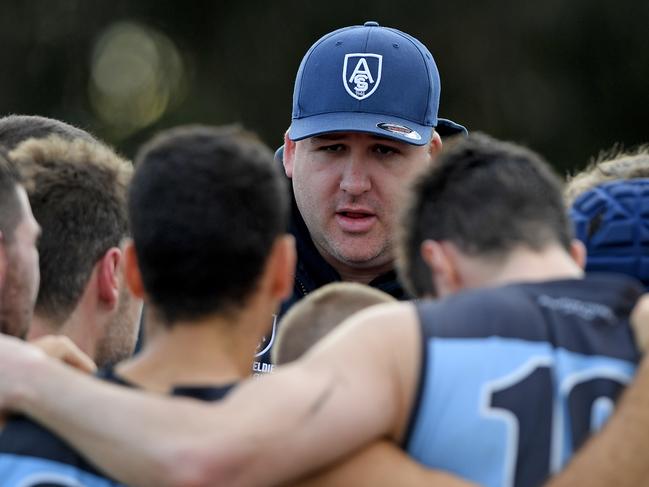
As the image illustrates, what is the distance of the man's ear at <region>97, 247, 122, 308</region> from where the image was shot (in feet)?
13.2

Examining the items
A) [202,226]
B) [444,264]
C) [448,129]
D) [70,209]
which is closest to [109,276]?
[70,209]

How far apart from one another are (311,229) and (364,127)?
0.42 m

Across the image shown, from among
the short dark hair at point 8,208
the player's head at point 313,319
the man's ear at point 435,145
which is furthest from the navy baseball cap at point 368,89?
the short dark hair at point 8,208

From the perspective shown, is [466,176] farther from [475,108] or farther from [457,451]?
[475,108]

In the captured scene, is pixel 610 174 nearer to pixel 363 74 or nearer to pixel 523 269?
pixel 523 269

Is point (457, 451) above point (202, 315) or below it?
below

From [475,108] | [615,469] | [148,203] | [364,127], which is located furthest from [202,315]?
[475,108]

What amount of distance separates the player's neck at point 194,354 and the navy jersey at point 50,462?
0.03m

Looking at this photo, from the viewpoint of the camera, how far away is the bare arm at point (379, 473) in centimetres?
302

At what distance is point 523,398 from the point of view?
309 cm

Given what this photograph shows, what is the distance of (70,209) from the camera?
411cm

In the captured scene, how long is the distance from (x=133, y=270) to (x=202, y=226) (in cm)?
21

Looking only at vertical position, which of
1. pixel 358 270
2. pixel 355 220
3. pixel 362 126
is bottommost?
pixel 358 270

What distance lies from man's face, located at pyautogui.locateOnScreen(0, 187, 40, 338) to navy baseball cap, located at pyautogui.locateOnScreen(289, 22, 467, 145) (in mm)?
1798
